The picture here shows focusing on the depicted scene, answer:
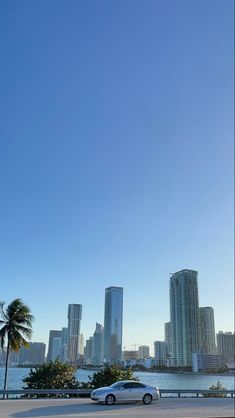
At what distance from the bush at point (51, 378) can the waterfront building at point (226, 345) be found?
6033 inches

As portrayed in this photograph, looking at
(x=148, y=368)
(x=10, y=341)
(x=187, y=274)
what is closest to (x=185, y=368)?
(x=148, y=368)

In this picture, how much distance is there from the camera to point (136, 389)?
23.5 meters

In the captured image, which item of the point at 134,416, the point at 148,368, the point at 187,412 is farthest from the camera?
the point at 148,368

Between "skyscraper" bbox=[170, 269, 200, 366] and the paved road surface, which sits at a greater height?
"skyscraper" bbox=[170, 269, 200, 366]

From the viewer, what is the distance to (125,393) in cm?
2312

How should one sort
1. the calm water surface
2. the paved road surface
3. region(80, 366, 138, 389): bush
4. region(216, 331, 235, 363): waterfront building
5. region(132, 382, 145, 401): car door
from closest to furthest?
the paved road surface
region(132, 382, 145, 401): car door
region(80, 366, 138, 389): bush
the calm water surface
region(216, 331, 235, 363): waterfront building

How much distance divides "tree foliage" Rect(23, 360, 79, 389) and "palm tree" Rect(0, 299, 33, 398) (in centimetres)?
790

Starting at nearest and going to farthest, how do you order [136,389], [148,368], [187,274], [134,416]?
[134,416] < [136,389] < [187,274] < [148,368]

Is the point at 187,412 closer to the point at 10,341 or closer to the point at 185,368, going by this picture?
the point at 10,341

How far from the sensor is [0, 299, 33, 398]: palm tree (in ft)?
129

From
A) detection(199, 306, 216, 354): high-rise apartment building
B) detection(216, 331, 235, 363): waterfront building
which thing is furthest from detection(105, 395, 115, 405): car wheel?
detection(216, 331, 235, 363): waterfront building

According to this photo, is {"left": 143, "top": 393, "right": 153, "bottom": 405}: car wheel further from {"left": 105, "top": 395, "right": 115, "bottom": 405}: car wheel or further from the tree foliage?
the tree foliage

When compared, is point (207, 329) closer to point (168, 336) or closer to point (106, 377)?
point (168, 336)

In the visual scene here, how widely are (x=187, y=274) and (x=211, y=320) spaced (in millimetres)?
23120
